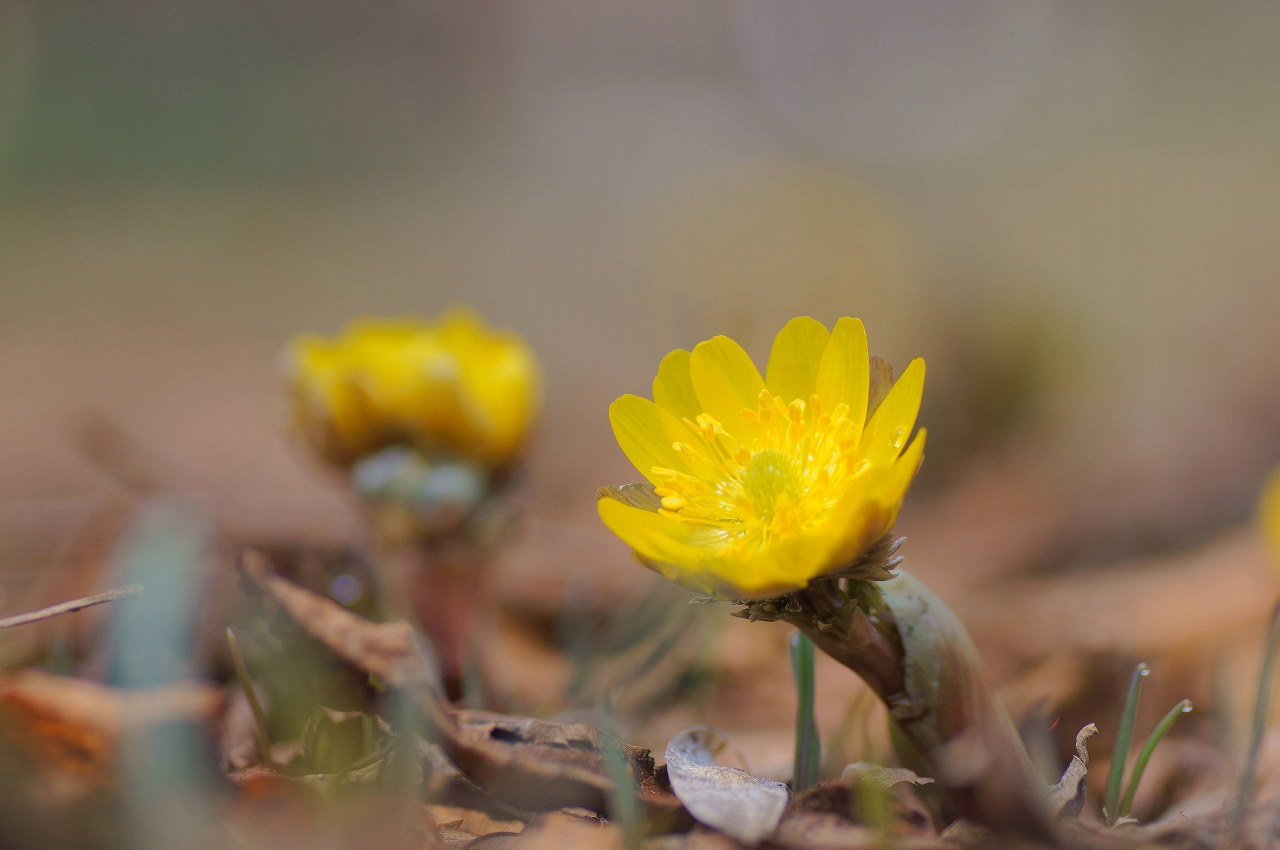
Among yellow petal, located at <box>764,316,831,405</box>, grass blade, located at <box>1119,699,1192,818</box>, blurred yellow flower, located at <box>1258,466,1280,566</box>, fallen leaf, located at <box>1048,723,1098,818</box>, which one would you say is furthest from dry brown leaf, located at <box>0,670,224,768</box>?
blurred yellow flower, located at <box>1258,466,1280,566</box>

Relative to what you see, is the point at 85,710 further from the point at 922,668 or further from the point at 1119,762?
the point at 1119,762

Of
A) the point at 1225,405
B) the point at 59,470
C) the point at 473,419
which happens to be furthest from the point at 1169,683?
the point at 59,470

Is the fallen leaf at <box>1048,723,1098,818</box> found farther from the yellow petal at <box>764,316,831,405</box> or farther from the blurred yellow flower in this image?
the blurred yellow flower

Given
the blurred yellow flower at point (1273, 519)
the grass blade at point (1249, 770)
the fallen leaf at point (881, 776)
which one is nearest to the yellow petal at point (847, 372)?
the fallen leaf at point (881, 776)

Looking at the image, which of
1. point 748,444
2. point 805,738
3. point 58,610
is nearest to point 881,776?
point 805,738

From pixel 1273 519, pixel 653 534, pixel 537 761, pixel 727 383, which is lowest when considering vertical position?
pixel 537 761

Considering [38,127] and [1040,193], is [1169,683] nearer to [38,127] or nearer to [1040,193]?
[1040,193]
